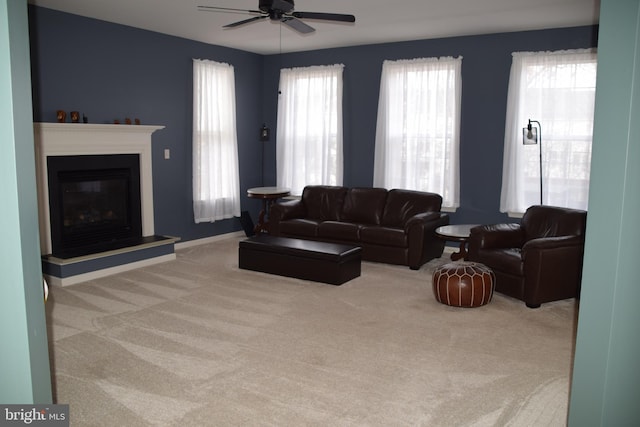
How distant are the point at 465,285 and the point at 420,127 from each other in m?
2.95

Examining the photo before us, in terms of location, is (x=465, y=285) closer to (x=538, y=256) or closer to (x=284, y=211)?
(x=538, y=256)

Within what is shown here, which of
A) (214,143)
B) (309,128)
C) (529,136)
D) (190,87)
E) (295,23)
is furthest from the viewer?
(309,128)

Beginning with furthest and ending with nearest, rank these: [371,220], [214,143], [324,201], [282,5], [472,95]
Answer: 1. [214,143]
2. [324,201]
3. [371,220]
4. [472,95]
5. [282,5]

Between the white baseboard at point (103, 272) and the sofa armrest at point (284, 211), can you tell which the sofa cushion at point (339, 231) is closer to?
the sofa armrest at point (284, 211)

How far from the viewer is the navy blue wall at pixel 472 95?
6.39 metres

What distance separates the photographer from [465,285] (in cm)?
465

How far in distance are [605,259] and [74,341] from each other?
3615 mm

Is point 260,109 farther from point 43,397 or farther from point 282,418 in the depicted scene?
point 43,397

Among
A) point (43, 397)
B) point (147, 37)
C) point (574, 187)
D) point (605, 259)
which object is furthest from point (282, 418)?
point (147, 37)

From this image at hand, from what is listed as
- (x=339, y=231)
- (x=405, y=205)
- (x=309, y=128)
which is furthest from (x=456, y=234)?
(x=309, y=128)

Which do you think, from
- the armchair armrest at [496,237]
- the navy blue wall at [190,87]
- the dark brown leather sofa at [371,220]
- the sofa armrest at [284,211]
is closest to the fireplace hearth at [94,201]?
the navy blue wall at [190,87]

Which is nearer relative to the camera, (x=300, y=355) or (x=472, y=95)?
(x=300, y=355)

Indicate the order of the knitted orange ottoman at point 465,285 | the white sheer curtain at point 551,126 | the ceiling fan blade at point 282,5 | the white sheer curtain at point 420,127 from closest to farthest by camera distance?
the ceiling fan blade at point 282,5 < the knitted orange ottoman at point 465,285 < the white sheer curtain at point 551,126 < the white sheer curtain at point 420,127

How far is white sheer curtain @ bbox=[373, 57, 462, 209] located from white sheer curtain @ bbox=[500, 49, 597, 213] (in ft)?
2.18
